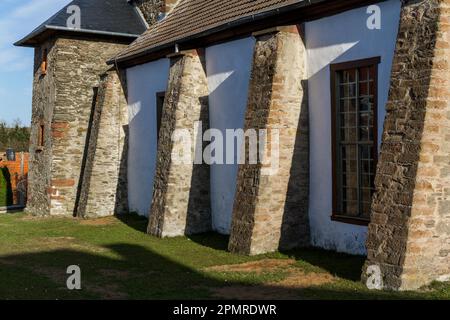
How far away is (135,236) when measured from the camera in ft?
46.5

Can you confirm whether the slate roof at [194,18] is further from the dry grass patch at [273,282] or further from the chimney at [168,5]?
the dry grass patch at [273,282]

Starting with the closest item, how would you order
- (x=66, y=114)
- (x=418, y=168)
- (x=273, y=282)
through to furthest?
(x=418, y=168) < (x=273, y=282) < (x=66, y=114)

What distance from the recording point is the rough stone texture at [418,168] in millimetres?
7859

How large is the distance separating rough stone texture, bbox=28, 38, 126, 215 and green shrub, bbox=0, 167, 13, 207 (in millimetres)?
4455

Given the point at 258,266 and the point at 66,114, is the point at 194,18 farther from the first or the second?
the point at 258,266

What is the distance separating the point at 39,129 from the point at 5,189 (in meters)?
5.08

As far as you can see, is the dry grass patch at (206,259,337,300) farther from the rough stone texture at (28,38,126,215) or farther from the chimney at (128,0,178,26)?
the chimney at (128,0,178,26)

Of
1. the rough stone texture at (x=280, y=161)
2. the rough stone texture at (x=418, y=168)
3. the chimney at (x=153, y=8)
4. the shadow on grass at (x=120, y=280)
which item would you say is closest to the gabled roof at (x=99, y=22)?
the chimney at (x=153, y=8)

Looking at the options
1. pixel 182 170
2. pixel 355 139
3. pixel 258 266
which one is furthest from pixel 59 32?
pixel 258 266

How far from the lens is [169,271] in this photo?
9922mm

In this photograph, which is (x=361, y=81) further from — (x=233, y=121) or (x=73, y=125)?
(x=73, y=125)

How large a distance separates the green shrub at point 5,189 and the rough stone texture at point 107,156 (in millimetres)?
6996

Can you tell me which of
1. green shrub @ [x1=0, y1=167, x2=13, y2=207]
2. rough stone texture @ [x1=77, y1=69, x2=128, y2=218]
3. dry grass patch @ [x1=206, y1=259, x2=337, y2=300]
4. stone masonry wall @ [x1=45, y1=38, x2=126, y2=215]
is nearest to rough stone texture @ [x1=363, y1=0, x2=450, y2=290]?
dry grass patch @ [x1=206, y1=259, x2=337, y2=300]

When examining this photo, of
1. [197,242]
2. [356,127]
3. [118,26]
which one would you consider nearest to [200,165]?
[197,242]
